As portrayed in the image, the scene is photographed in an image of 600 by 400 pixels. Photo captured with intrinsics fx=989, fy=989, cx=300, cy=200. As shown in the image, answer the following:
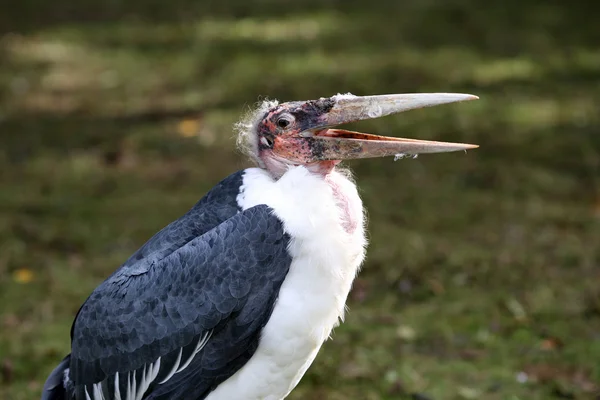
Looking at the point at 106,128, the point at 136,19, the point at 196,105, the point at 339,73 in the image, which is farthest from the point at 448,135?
the point at 136,19

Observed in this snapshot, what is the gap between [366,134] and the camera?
3.55 meters

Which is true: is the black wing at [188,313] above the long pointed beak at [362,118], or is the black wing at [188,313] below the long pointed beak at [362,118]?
below

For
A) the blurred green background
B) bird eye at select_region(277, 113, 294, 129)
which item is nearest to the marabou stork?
bird eye at select_region(277, 113, 294, 129)

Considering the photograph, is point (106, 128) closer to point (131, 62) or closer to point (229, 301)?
point (131, 62)

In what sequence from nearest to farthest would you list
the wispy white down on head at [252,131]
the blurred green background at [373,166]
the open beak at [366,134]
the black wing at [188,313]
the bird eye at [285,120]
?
the black wing at [188,313], the open beak at [366,134], the bird eye at [285,120], the wispy white down on head at [252,131], the blurred green background at [373,166]

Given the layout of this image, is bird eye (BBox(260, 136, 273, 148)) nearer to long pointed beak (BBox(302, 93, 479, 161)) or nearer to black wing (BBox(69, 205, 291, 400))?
long pointed beak (BBox(302, 93, 479, 161))

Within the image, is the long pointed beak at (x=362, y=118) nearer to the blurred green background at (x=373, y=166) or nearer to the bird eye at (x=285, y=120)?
the bird eye at (x=285, y=120)

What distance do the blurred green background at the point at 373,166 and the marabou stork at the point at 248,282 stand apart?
1.30 metres

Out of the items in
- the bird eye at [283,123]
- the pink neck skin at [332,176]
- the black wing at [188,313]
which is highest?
the bird eye at [283,123]

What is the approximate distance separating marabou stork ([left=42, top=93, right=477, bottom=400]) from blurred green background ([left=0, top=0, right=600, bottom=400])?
1.30m

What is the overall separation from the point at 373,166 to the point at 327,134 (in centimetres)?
425

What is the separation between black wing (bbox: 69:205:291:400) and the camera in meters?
3.39

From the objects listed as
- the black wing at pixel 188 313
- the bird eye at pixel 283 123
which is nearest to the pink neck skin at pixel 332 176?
the bird eye at pixel 283 123

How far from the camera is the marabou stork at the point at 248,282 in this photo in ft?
11.2
